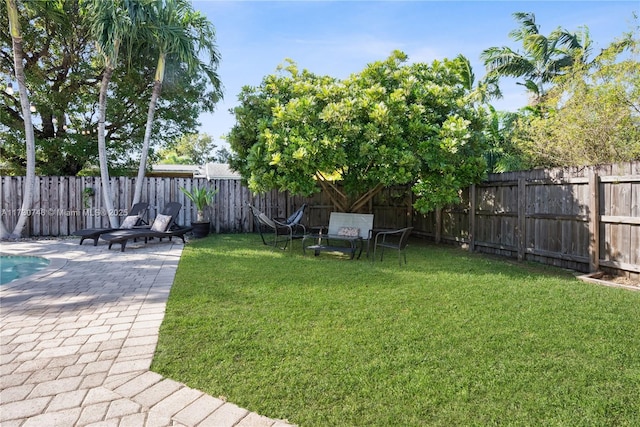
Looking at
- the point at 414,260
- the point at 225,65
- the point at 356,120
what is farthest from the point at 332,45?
the point at 414,260

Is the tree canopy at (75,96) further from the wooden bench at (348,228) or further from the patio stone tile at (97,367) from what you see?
the patio stone tile at (97,367)

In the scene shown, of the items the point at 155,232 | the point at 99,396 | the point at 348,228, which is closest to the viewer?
the point at 99,396

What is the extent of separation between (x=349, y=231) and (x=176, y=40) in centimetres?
739

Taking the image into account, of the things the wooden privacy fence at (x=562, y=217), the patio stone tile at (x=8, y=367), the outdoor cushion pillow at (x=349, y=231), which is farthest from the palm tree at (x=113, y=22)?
the wooden privacy fence at (x=562, y=217)

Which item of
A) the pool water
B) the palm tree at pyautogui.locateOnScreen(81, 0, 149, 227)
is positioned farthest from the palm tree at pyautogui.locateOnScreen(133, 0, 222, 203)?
the pool water

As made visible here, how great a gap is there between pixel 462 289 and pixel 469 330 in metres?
1.53

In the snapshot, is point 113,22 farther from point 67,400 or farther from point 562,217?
point 562,217

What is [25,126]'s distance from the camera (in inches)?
375

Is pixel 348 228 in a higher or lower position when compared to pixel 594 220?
→ lower

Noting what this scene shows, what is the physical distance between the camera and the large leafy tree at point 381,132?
6.63 meters

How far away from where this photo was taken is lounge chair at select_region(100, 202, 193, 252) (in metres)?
7.94

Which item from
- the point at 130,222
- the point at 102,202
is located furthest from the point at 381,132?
the point at 102,202

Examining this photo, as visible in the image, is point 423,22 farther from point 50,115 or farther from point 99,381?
point 50,115

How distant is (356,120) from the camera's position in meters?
6.86
